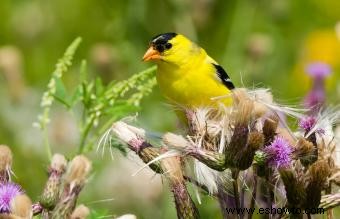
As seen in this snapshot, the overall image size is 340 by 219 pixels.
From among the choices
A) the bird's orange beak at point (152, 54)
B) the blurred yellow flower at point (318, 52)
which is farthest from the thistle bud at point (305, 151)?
Result: the blurred yellow flower at point (318, 52)

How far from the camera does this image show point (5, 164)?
7.05 feet

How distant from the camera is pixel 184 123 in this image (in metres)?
2.64

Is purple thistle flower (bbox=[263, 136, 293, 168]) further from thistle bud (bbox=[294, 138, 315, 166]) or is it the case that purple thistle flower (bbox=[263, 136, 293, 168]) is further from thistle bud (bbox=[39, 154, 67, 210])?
thistle bud (bbox=[39, 154, 67, 210])

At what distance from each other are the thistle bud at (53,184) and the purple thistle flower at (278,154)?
1.51 feet

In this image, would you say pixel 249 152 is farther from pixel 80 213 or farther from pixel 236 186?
pixel 80 213

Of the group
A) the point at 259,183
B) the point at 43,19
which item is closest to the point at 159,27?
the point at 43,19

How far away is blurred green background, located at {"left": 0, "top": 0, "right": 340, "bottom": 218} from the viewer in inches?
158

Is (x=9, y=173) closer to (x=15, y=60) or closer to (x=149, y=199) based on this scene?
(x=149, y=199)

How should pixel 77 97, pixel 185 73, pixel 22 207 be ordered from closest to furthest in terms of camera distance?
pixel 22 207 → pixel 77 97 → pixel 185 73

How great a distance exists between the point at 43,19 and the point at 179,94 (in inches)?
97.3

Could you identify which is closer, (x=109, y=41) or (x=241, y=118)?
(x=241, y=118)

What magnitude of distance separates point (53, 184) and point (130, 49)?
2.70 m

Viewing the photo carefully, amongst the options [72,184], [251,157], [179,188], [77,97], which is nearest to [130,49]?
[77,97]

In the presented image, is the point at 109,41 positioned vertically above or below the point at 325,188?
above
